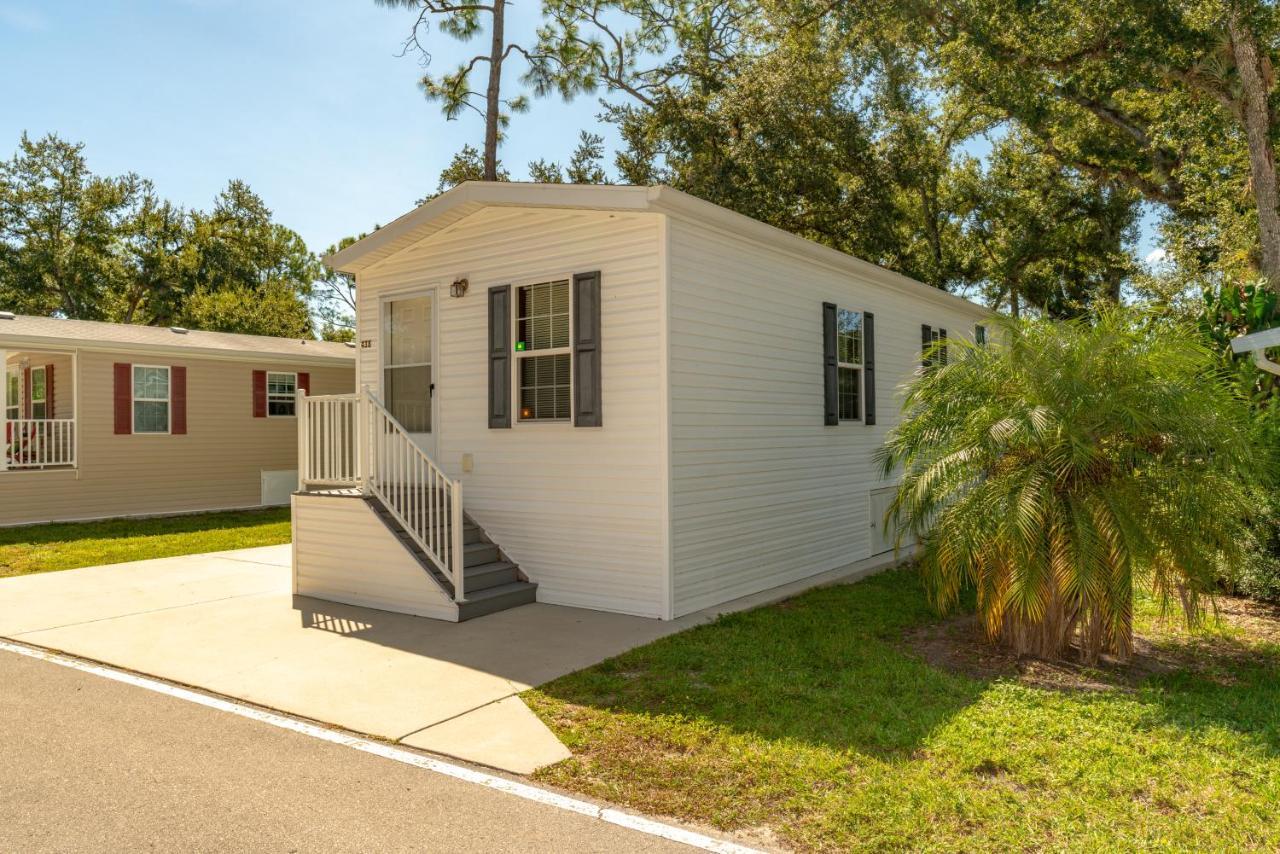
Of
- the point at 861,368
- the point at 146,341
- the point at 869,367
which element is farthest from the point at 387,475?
the point at 146,341

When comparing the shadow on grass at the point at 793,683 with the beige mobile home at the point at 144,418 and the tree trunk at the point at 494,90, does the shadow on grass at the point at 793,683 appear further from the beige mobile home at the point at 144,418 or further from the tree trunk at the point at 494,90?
the tree trunk at the point at 494,90

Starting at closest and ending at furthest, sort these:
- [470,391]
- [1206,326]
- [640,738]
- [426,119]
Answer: [640,738], [470,391], [1206,326], [426,119]

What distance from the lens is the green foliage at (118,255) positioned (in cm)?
2762

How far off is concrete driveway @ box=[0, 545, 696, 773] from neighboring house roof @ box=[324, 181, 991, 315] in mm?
3258

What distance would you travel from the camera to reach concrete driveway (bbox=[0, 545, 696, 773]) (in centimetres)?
420

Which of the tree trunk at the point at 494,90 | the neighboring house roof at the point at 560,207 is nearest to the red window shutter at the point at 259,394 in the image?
the tree trunk at the point at 494,90

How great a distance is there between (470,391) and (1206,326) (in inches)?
307

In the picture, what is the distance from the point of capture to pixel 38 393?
48.7 ft

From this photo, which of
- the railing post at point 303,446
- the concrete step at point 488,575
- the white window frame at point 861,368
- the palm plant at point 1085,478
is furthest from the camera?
the white window frame at point 861,368

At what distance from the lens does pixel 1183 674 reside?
4.79 meters

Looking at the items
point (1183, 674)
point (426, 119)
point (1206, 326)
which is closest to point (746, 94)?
point (426, 119)

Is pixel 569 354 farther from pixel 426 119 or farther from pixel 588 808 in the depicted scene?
pixel 426 119

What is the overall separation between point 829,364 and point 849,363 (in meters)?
0.60

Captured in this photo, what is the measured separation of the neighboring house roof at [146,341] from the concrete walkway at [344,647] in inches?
222
